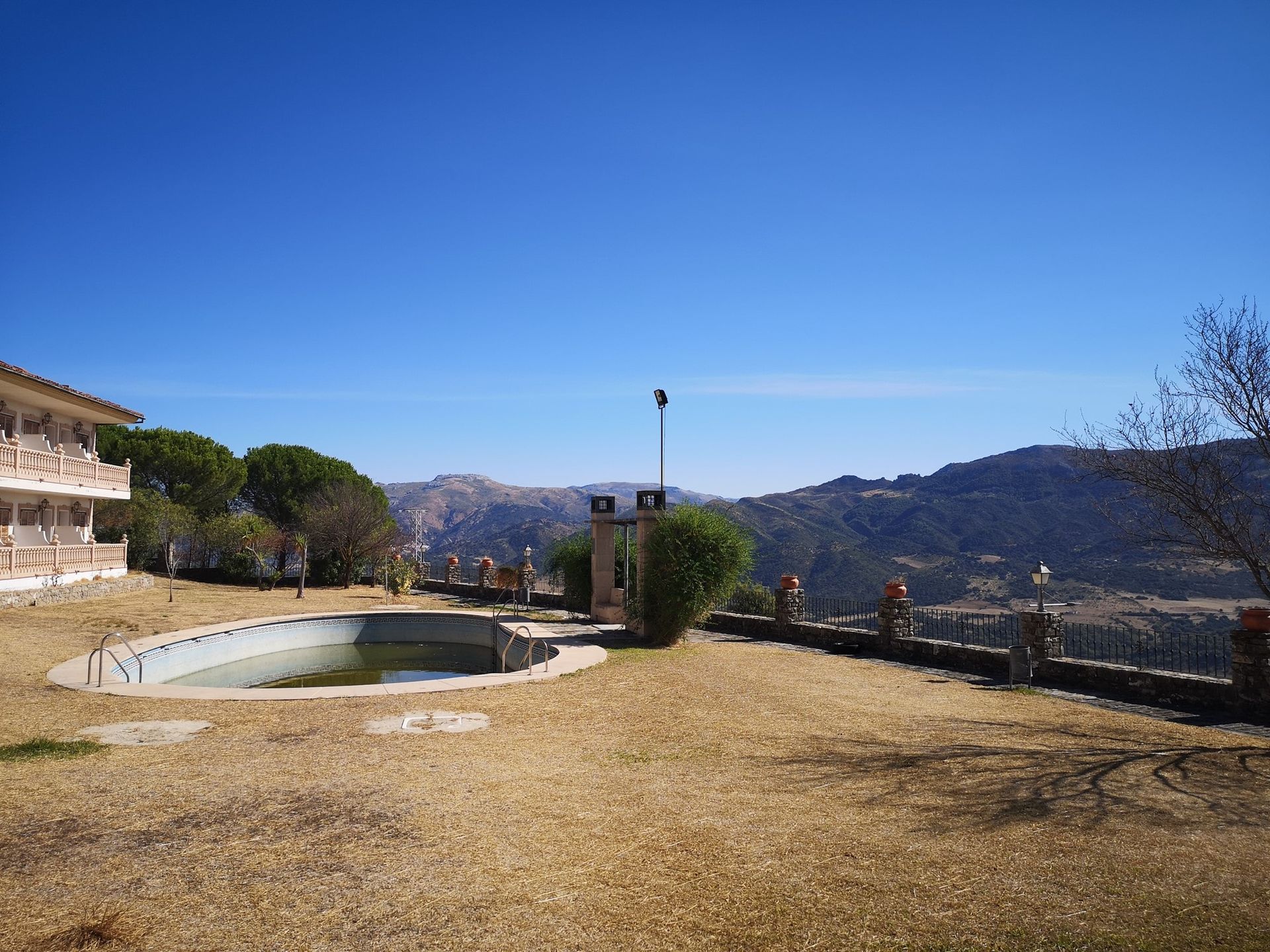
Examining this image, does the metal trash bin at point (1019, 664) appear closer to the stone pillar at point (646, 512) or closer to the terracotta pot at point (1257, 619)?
the terracotta pot at point (1257, 619)

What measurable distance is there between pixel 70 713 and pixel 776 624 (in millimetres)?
13445

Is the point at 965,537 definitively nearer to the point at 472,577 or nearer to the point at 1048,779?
the point at 472,577

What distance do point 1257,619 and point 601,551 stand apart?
41.1ft

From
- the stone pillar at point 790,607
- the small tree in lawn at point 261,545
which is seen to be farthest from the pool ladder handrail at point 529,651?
the small tree in lawn at point 261,545

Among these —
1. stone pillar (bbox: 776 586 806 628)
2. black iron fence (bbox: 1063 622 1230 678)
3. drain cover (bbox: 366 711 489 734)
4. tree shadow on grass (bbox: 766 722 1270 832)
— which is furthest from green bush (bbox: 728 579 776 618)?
tree shadow on grass (bbox: 766 722 1270 832)

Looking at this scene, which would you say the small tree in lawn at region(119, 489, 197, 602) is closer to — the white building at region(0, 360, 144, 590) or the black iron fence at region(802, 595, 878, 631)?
the white building at region(0, 360, 144, 590)

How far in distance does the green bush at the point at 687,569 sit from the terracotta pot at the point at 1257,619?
26.5ft

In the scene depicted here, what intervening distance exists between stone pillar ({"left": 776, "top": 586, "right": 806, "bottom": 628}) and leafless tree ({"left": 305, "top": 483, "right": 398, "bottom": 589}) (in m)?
19.7

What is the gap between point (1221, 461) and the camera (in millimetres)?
9023

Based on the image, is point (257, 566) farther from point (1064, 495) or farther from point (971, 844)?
point (1064, 495)

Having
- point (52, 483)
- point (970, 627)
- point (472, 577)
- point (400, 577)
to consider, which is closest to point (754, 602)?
point (970, 627)

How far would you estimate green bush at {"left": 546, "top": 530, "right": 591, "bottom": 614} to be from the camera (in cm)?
2052

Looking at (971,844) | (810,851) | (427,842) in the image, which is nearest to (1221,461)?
(971,844)

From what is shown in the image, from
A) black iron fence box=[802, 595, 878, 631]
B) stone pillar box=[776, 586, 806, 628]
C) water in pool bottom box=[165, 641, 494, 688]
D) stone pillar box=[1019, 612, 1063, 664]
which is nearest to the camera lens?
stone pillar box=[1019, 612, 1063, 664]
